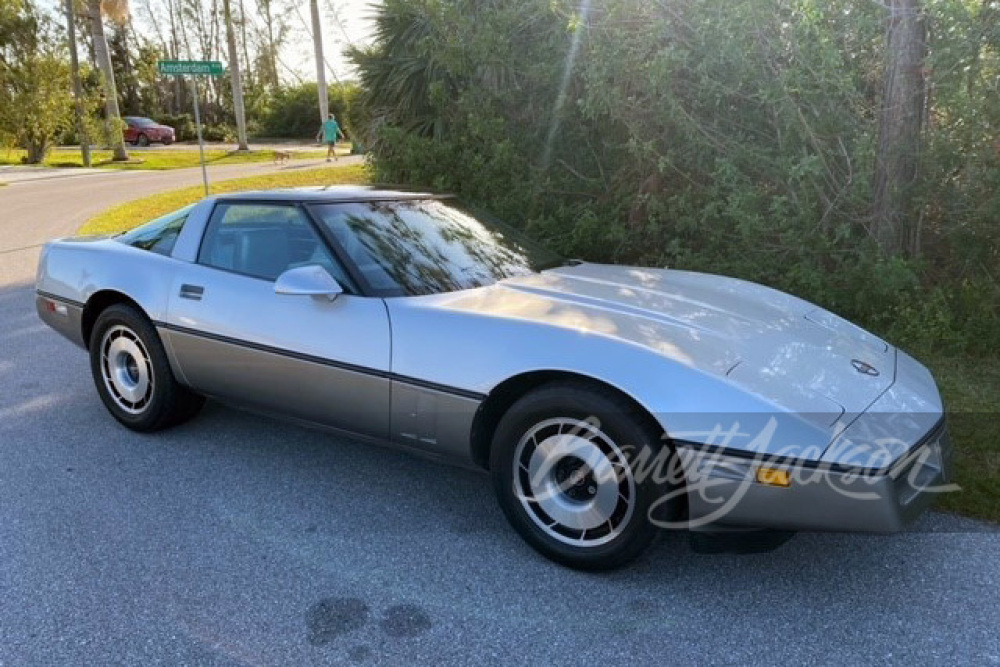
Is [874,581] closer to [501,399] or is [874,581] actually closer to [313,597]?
[501,399]

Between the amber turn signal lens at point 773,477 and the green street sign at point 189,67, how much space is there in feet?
28.3

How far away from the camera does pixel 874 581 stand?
8.70 feet

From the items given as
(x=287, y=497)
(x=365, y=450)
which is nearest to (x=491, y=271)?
(x=365, y=450)

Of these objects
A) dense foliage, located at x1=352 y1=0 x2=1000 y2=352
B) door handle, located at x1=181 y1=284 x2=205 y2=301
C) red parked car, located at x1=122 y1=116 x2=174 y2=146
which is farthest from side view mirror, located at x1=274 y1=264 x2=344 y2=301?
red parked car, located at x1=122 y1=116 x2=174 y2=146

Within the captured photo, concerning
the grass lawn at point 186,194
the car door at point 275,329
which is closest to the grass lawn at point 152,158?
the grass lawn at point 186,194

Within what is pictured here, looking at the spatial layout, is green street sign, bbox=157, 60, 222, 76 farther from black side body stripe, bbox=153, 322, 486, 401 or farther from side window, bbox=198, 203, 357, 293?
black side body stripe, bbox=153, 322, 486, 401

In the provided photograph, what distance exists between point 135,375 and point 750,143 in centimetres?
478

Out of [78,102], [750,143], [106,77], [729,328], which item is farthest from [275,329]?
[106,77]

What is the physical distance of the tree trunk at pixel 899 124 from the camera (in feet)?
17.0

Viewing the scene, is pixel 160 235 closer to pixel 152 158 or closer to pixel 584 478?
pixel 584 478

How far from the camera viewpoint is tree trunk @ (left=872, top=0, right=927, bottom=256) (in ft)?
17.0

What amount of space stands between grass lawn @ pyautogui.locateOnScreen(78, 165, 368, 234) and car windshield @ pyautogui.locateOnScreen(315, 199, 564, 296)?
6.99 meters

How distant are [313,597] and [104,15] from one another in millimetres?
32498

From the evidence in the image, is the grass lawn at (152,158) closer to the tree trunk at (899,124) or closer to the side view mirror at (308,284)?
the tree trunk at (899,124)
